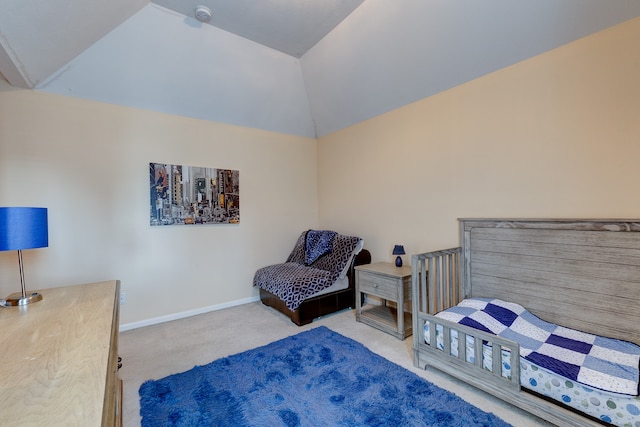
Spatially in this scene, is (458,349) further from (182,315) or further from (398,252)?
(182,315)

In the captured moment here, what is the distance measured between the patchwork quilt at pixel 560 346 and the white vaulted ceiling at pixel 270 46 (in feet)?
6.48

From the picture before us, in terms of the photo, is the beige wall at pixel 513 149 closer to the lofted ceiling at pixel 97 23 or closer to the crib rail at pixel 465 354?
the crib rail at pixel 465 354

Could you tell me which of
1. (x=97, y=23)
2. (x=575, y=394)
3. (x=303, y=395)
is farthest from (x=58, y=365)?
(x=97, y=23)

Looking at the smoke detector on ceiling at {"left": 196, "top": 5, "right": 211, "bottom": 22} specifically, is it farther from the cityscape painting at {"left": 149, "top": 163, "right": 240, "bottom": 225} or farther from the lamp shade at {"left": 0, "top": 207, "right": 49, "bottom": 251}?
the lamp shade at {"left": 0, "top": 207, "right": 49, "bottom": 251}

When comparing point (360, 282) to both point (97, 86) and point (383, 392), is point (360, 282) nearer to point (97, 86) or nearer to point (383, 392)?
point (383, 392)

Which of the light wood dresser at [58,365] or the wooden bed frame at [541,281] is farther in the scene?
the wooden bed frame at [541,281]

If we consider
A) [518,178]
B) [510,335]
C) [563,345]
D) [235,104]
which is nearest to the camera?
[563,345]

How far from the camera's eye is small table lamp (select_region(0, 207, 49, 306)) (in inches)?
57.4

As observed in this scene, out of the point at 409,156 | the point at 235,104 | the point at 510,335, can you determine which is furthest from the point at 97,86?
the point at 510,335

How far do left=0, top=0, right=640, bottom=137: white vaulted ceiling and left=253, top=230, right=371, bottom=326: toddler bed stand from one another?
165 cm

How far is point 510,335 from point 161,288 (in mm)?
3218

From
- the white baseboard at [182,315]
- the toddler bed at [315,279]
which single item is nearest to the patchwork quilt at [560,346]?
the toddler bed at [315,279]

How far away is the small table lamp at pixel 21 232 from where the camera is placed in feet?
4.78

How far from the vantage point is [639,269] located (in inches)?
67.5
